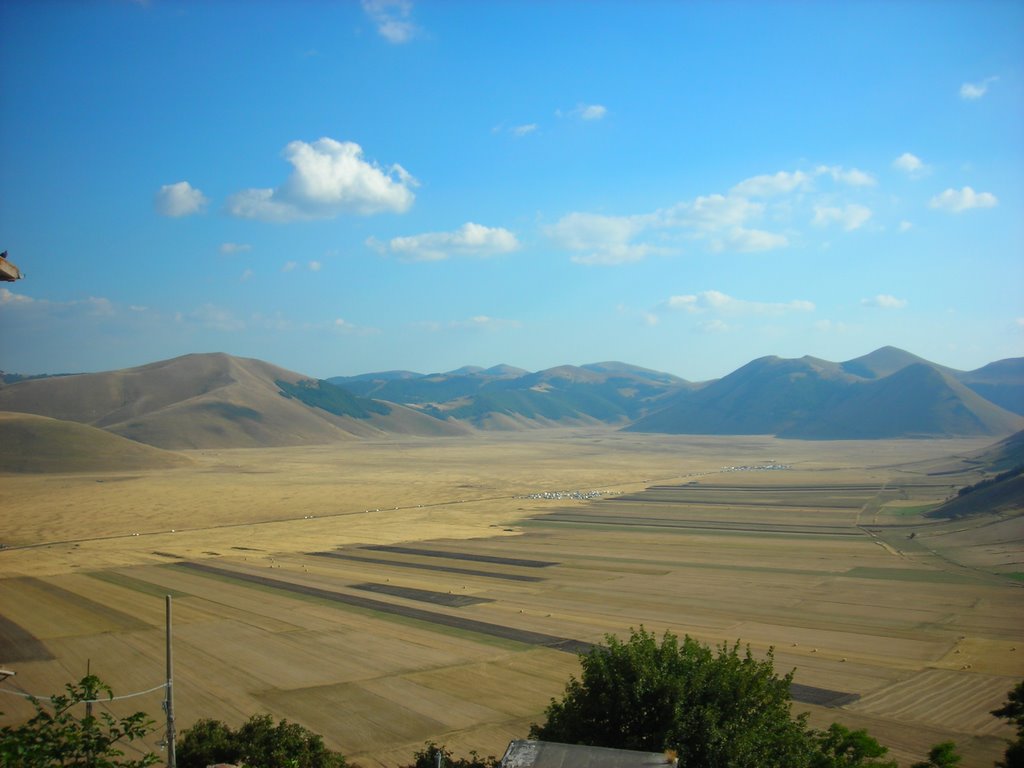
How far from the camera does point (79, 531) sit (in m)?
74.7

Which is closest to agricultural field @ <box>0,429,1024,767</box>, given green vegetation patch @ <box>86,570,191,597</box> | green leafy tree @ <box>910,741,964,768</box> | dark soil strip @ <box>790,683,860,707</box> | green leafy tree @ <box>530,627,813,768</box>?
dark soil strip @ <box>790,683,860,707</box>

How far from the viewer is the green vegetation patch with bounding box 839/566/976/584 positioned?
49344 mm

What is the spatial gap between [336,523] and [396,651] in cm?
5012

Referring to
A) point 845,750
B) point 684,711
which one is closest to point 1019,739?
point 845,750

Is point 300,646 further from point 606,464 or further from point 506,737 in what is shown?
point 606,464

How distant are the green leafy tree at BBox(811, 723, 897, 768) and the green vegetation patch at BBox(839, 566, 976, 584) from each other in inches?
1418

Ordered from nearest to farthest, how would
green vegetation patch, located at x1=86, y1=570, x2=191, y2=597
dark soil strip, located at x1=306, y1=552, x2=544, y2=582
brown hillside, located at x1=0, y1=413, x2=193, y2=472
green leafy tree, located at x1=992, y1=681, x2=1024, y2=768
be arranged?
green leafy tree, located at x1=992, y1=681, x2=1024, y2=768, green vegetation patch, located at x1=86, y1=570, x2=191, y2=597, dark soil strip, located at x1=306, y1=552, x2=544, y2=582, brown hillside, located at x1=0, y1=413, x2=193, y2=472

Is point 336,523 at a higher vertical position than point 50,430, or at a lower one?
lower

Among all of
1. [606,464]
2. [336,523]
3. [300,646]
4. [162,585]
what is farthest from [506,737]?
[606,464]

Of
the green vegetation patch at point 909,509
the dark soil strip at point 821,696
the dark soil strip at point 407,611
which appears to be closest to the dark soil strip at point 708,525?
the green vegetation patch at point 909,509

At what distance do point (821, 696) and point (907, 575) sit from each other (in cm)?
2860

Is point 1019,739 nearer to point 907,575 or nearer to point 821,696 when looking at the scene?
point 821,696

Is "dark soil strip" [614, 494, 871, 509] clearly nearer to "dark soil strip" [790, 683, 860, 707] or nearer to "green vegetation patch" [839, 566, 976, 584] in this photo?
"green vegetation patch" [839, 566, 976, 584]

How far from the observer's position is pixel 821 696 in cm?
2714
